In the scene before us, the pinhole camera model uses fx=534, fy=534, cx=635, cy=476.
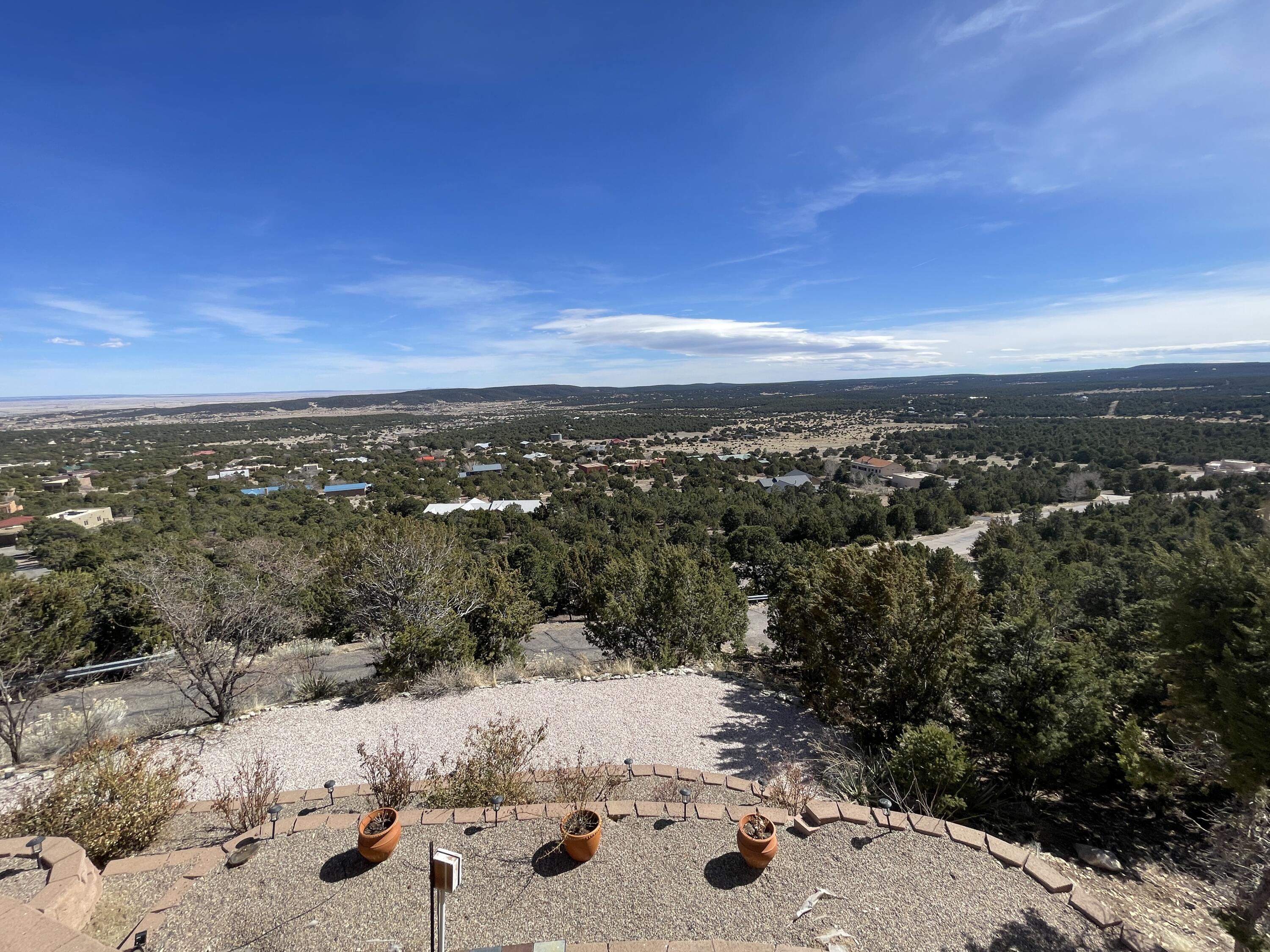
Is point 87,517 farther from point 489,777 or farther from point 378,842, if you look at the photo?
point 378,842

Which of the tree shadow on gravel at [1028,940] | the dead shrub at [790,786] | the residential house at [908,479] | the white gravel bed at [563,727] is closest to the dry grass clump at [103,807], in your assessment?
the white gravel bed at [563,727]

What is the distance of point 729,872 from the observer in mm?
4914

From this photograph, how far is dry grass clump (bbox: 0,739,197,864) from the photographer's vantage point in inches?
201

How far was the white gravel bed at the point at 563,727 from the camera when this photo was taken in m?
7.73

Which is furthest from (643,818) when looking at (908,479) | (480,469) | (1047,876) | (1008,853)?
(480,469)

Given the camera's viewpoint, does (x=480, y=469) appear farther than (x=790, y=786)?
Yes

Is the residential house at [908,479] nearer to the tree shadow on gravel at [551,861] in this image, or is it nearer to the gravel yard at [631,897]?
the gravel yard at [631,897]

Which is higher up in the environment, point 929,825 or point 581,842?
point 581,842

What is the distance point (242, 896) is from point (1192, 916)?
865 centimetres

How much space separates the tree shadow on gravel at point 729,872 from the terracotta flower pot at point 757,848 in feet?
0.18

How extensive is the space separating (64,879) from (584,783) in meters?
4.47

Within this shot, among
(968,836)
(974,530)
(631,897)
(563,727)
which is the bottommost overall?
(974,530)

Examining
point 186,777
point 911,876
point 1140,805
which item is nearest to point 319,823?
point 186,777

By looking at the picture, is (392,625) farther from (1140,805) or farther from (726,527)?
(726,527)
